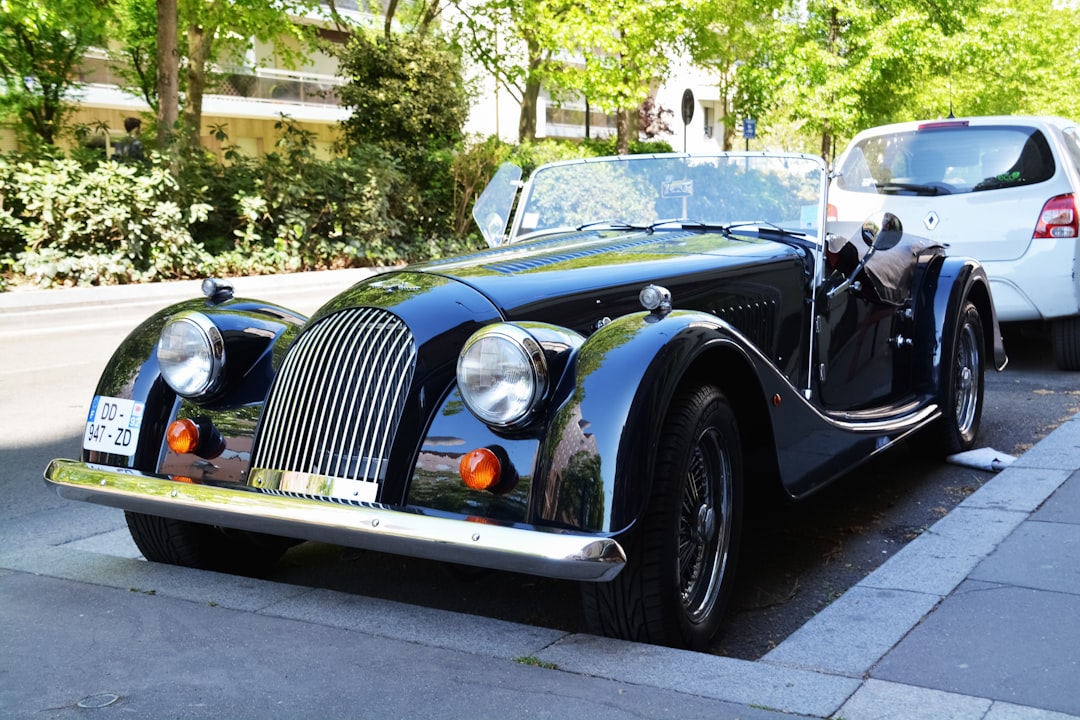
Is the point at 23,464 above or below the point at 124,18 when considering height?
below

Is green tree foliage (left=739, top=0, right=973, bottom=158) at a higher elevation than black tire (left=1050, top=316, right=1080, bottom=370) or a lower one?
higher

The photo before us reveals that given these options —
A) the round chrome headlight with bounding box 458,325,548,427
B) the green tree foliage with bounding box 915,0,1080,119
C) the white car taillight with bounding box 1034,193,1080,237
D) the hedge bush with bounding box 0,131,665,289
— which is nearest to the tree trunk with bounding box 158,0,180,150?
the hedge bush with bounding box 0,131,665,289

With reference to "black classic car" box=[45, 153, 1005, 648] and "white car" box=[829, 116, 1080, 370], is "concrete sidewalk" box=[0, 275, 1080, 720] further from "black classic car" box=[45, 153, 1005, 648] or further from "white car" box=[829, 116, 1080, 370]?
"white car" box=[829, 116, 1080, 370]

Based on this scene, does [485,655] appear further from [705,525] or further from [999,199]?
[999,199]

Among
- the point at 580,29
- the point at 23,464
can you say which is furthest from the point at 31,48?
the point at 23,464

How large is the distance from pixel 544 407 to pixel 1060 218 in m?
6.42

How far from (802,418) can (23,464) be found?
14.1ft

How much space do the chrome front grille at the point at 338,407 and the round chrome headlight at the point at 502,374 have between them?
281 mm

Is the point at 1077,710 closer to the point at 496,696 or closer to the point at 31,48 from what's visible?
the point at 496,696

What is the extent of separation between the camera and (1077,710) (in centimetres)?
272

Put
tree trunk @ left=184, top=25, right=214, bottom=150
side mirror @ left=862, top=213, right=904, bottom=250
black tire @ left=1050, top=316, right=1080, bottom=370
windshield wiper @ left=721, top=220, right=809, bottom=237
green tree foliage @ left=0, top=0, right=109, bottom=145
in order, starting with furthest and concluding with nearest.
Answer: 1. tree trunk @ left=184, top=25, right=214, bottom=150
2. green tree foliage @ left=0, top=0, right=109, bottom=145
3. black tire @ left=1050, top=316, right=1080, bottom=370
4. windshield wiper @ left=721, top=220, right=809, bottom=237
5. side mirror @ left=862, top=213, right=904, bottom=250

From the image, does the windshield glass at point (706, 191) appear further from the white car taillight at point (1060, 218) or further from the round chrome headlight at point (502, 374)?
the white car taillight at point (1060, 218)

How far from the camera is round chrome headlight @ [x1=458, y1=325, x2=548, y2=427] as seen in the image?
3.12 m

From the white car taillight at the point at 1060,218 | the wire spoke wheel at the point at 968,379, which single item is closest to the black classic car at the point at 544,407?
the wire spoke wheel at the point at 968,379
